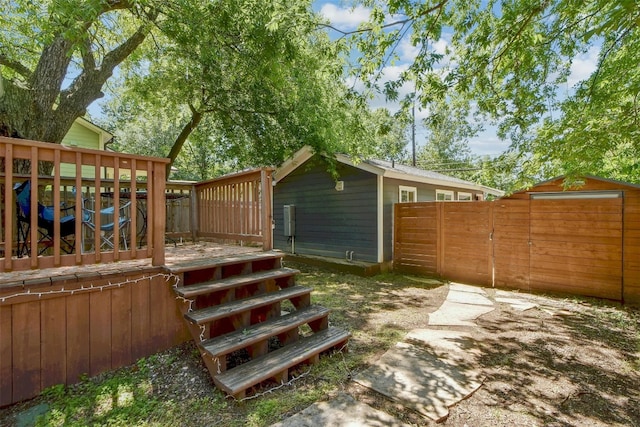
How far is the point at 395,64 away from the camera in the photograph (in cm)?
468

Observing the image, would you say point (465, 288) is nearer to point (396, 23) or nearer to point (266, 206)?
point (266, 206)

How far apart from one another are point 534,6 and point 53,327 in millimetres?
5832

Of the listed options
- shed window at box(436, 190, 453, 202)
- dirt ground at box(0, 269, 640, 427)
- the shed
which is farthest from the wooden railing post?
shed window at box(436, 190, 453, 202)

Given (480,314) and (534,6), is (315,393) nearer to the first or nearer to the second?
(480,314)

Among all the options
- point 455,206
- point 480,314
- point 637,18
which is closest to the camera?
point 637,18

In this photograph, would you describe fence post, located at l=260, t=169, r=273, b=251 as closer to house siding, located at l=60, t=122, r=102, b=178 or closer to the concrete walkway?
the concrete walkway

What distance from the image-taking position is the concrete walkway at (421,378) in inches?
85.1

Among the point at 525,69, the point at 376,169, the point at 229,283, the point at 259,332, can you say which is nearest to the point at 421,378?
the point at 259,332

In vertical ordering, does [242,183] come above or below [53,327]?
above

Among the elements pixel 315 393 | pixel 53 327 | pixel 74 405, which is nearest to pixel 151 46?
pixel 53 327

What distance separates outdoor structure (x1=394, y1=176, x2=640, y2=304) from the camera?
4883 mm

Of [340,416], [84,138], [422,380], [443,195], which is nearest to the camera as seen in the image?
[340,416]

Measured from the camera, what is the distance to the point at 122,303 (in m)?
2.76

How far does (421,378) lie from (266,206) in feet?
8.00
